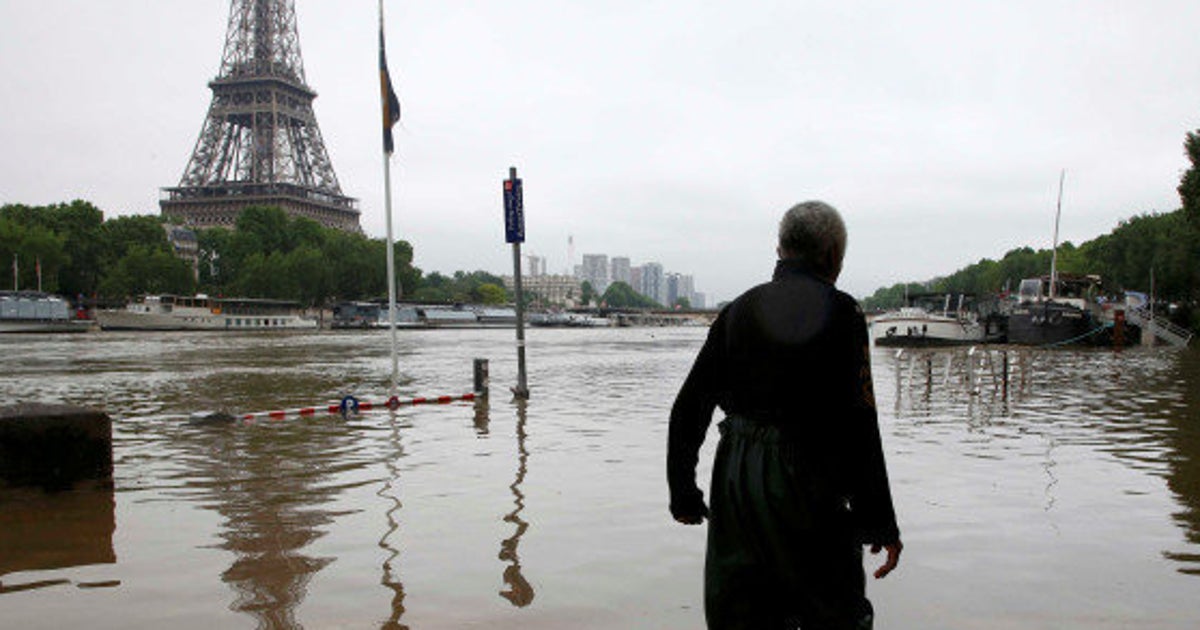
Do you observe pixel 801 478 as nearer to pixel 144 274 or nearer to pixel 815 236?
pixel 815 236

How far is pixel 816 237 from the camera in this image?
3.23m

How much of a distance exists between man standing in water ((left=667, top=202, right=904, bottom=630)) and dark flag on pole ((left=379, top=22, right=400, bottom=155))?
523 inches

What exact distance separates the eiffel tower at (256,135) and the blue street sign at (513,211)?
398 feet

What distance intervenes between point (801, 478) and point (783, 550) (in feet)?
0.76

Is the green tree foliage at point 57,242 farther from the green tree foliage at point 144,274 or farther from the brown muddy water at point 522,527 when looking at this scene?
the brown muddy water at point 522,527

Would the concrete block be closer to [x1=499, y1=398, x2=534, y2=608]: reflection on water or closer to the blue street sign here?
[x1=499, y1=398, x2=534, y2=608]: reflection on water

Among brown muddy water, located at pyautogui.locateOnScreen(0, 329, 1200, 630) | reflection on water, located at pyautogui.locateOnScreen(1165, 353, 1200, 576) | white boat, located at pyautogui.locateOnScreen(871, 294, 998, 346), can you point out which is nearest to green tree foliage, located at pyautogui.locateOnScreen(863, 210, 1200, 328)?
white boat, located at pyautogui.locateOnScreen(871, 294, 998, 346)

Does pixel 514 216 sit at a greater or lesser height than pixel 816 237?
greater

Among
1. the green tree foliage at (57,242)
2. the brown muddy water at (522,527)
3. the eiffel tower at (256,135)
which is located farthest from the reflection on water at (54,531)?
the eiffel tower at (256,135)

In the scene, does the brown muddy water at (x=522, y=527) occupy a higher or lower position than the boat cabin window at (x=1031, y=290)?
lower

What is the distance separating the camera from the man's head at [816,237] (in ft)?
10.6

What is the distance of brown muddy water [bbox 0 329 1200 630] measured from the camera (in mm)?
5000

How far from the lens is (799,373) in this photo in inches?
117

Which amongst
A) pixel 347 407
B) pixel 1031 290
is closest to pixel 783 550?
pixel 347 407
